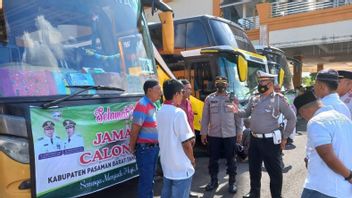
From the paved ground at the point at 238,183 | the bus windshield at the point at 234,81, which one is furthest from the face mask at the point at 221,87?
the bus windshield at the point at 234,81

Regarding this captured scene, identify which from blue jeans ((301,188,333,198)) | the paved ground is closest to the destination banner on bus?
the paved ground

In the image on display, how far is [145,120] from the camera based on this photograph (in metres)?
3.52

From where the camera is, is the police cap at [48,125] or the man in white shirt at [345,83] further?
the man in white shirt at [345,83]

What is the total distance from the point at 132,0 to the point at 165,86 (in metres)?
1.50

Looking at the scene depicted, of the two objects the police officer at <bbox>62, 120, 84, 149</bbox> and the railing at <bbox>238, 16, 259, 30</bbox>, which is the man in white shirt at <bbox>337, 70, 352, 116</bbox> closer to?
the police officer at <bbox>62, 120, 84, 149</bbox>

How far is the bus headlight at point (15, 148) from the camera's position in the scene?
260 cm

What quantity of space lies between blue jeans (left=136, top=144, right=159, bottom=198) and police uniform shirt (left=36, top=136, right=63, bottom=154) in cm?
89

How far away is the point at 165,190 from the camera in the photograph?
Answer: 3229 millimetres

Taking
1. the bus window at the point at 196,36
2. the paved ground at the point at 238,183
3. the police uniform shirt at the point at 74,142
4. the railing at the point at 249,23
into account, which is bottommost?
the paved ground at the point at 238,183

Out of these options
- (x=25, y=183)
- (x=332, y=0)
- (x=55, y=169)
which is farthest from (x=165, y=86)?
(x=332, y=0)

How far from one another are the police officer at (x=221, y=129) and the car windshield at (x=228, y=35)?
9.30 ft

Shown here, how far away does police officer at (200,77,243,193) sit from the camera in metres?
4.89

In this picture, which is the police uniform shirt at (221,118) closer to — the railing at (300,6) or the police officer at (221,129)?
the police officer at (221,129)

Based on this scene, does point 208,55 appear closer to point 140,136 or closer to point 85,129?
point 140,136
